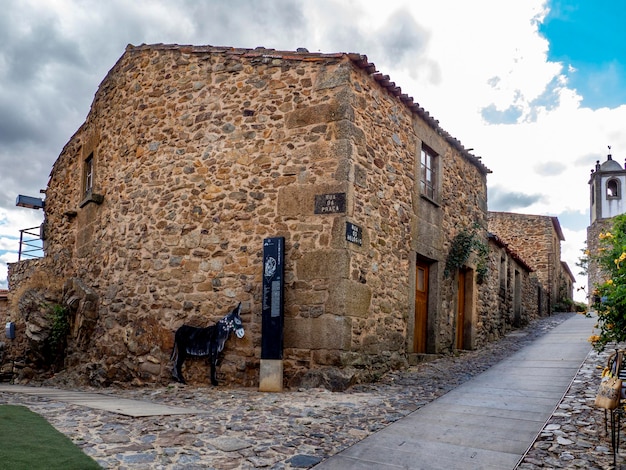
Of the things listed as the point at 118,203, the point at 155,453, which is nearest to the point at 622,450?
the point at 155,453

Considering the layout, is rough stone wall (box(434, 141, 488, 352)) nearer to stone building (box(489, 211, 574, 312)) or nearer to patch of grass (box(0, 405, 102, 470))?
patch of grass (box(0, 405, 102, 470))

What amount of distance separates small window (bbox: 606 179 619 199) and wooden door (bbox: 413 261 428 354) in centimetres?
3647

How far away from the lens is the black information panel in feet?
24.7

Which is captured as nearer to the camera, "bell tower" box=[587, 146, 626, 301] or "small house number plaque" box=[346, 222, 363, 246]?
"small house number plaque" box=[346, 222, 363, 246]

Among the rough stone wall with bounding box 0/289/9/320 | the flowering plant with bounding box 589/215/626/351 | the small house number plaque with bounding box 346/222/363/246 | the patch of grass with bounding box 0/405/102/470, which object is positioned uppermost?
the small house number plaque with bounding box 346/222/363/246

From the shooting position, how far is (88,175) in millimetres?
11758

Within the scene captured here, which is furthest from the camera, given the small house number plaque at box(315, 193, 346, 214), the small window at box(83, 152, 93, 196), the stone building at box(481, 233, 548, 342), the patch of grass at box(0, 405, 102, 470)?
the stone building at box(481, 233, 548, 342)

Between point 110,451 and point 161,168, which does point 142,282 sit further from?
point 110,451

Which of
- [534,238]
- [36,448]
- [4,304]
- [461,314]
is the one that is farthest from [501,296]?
[4,304]

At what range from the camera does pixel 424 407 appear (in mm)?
Result: 6227

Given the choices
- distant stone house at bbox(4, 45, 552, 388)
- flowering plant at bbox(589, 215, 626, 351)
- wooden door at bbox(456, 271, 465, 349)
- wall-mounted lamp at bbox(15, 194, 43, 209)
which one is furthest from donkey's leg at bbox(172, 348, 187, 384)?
wall-mounted lamp at bbox(15, 194, 43, 209)

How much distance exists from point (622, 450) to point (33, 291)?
11367 mm

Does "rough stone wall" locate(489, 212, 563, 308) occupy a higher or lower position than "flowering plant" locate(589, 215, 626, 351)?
higher

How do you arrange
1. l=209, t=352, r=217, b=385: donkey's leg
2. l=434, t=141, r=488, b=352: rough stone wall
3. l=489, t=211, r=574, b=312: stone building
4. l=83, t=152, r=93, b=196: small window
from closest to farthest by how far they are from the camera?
1. l=209, t=352, r=217, b=385: donkey's leg
2. l=434, t=141, r=488, b=352: rough stone wall
3. l=83, t=152, r=93, b=196: small window
4. l=489, t=211, r=574, b=312: stone building
